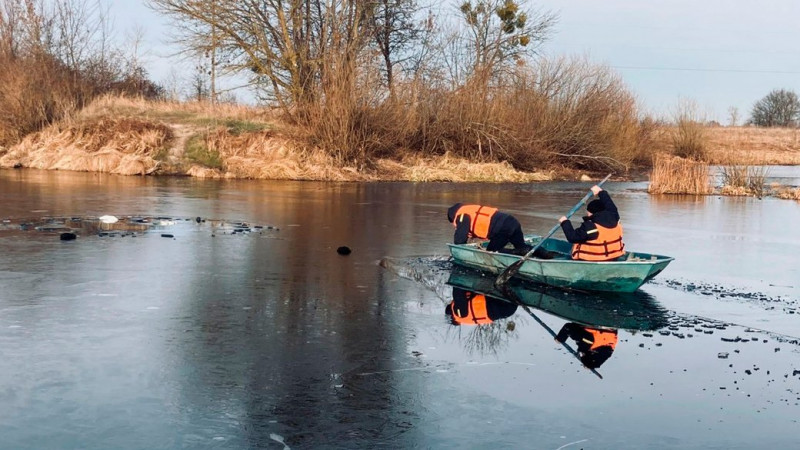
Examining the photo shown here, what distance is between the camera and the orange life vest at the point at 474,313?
9.79 meters

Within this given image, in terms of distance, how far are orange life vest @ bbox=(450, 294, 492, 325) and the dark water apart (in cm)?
21

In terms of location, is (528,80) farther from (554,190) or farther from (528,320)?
(528,320)

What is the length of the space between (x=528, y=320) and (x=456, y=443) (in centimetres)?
416

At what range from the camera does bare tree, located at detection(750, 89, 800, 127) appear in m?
103

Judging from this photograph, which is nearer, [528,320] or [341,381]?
[341,381]

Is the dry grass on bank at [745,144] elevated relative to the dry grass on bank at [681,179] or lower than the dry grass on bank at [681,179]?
elevated

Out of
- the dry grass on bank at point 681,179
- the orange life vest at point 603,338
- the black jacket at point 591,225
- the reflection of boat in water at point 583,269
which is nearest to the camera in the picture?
the orange life vest at point 603,338

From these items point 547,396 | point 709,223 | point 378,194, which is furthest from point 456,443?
point 378,194

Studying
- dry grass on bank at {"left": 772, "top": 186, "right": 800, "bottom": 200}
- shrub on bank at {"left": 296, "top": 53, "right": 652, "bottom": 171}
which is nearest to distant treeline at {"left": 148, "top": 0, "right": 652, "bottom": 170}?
shrub on bank at {"left": 296, "top": 53, "right": 652, "bottom": 171}

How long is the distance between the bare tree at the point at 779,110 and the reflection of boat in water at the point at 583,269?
99405mm

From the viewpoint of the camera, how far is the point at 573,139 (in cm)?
4291

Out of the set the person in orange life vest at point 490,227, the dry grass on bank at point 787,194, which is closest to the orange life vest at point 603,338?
the person in orange life vest at point 490,227

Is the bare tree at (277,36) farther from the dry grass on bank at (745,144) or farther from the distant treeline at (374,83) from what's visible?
the dry grass on bank at (745,144)

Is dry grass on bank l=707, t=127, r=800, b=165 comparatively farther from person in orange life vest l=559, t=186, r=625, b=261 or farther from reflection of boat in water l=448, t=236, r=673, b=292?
person in orange life vest l=559, t=186, r=625, b=261
